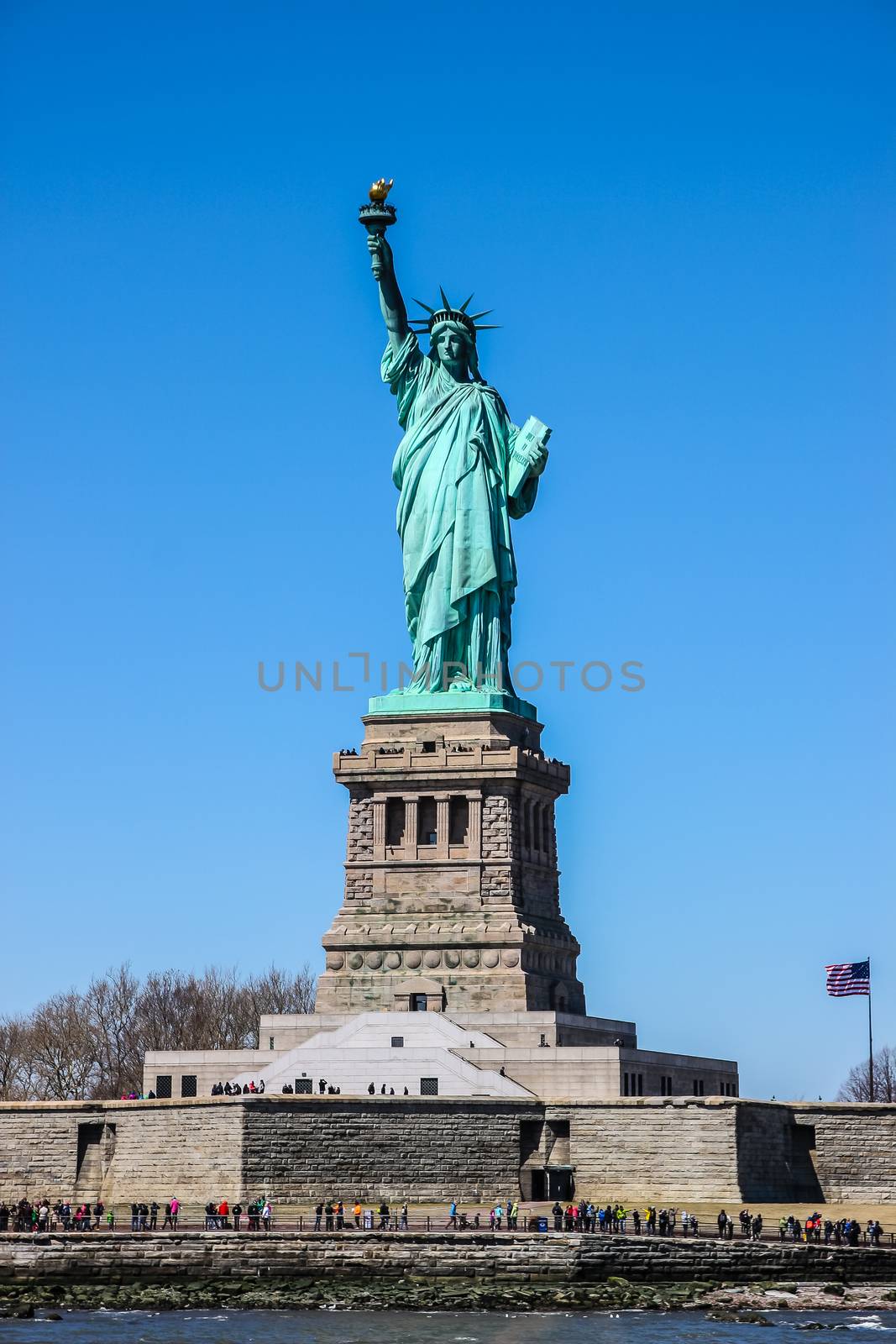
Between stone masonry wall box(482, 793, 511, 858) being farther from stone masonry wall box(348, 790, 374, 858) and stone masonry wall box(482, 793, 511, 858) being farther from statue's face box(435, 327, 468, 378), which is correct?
statue's face box(435, 327, 468, 378)

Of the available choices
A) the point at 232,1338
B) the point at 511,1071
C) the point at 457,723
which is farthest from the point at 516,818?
the point at 232,1338

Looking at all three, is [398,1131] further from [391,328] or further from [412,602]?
[391,328]

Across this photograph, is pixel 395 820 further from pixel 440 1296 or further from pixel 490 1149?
pixel 440 1296

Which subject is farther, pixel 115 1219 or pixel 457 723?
pixel 457 723

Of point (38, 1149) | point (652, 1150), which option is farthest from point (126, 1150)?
point (652, 1150)

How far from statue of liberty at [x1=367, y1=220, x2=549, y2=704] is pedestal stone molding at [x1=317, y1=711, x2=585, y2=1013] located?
2078mm

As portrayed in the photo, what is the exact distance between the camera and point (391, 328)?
71438mm

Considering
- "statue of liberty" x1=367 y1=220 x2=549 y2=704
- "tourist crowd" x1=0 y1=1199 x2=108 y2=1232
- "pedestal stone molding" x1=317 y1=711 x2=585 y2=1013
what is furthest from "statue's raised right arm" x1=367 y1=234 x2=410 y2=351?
"tourist crowd" x1=0 y1=1199 x2=108 y2=1232

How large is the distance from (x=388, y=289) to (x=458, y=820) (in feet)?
45.3

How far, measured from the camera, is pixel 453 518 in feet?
231

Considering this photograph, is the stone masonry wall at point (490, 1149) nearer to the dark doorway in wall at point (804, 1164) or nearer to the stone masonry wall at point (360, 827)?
the dark doorway in wall at point (804, 1164)

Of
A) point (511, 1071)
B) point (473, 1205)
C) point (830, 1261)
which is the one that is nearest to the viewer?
point (830, 1261)

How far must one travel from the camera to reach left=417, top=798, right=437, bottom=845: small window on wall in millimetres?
68375

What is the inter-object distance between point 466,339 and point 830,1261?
27843 millimetres
